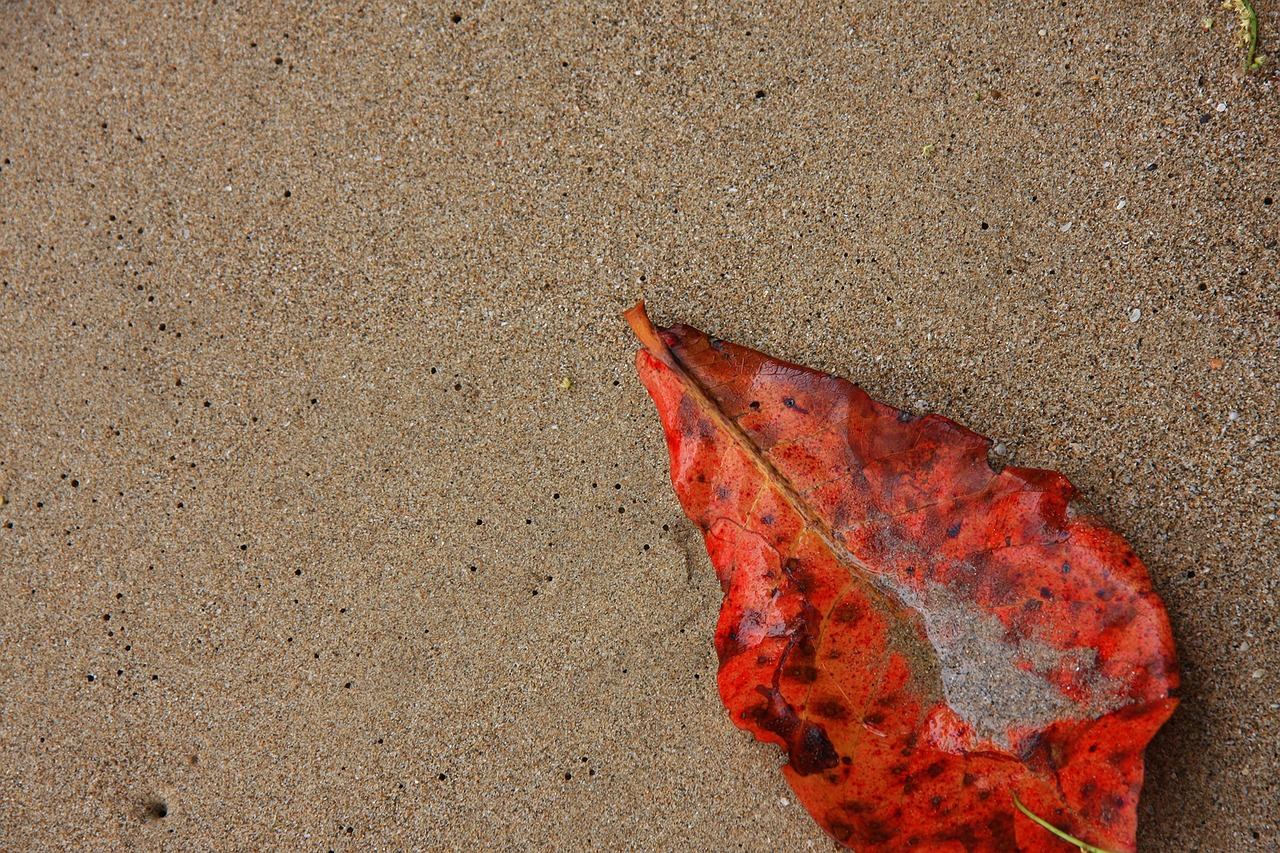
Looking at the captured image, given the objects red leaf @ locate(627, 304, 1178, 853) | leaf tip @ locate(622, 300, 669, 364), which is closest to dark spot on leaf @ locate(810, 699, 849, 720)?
red leaf @ locate(627, 304, 1178, 853)

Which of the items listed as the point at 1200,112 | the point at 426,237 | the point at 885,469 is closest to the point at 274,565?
the point at 426,237

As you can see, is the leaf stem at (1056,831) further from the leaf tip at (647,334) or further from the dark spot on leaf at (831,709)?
the leaf tip at (647,334)

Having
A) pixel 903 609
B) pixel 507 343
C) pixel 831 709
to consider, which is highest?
pixel 507 343

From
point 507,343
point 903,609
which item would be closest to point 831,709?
point 903,609

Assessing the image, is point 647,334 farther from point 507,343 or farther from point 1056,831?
point 1056,831

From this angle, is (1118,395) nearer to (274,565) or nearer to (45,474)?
(274,565)

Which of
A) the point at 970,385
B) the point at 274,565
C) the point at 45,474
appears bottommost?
the point at 45,474
